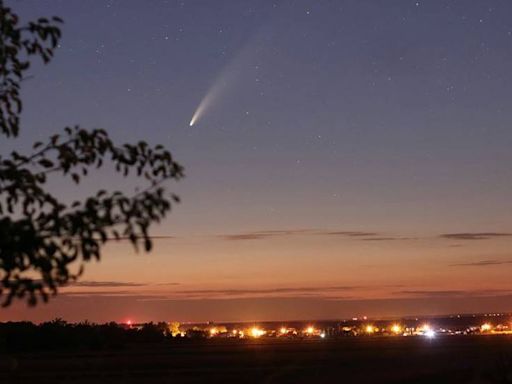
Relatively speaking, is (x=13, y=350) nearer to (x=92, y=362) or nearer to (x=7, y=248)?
(x=92, y=362)

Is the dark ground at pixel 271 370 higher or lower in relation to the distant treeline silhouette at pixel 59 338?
lower

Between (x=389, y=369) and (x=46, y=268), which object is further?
(x=389, y=369)

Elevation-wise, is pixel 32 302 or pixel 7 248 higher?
pixel 7 248

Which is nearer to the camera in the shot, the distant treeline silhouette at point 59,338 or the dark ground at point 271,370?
the dark ground at point 271,370

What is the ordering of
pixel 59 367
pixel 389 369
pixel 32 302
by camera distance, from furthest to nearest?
pixel 59 367 → pixel 389 369 → pixel 32 302

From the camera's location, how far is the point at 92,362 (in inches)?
2505

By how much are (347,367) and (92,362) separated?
65.4 ft

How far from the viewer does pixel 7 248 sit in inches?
312

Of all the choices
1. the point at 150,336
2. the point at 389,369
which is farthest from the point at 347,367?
the point at 150,336

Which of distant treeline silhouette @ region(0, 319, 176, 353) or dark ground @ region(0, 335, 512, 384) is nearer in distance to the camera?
dark ground @ region(0, 335, 512, 384)

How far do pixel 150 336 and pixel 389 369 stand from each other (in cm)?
6973

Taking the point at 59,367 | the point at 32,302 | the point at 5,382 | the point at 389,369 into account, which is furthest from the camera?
the point at 59,367

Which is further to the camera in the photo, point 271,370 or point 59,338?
point 59,338

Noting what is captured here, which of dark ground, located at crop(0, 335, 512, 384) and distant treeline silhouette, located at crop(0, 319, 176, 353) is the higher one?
distant treeline silhouette, located at crop(0, 319, 176, 353)
